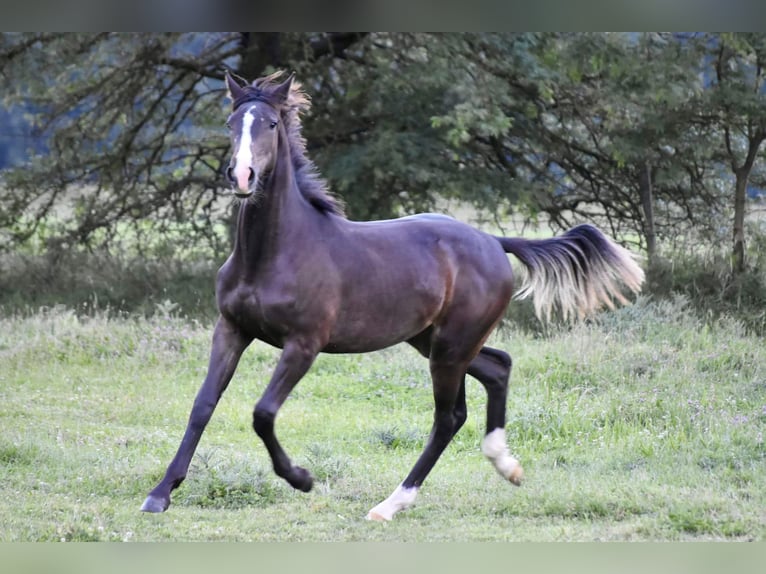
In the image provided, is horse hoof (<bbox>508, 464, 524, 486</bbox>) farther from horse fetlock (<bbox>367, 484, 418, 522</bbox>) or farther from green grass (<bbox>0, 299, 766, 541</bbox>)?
horse fetlock (<bbox>367, 484, 418, 522</bbox>)

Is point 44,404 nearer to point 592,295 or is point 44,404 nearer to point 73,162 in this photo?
point 592,295

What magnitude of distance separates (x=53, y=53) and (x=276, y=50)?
2637 mm

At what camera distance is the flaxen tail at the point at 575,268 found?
19.5 feet

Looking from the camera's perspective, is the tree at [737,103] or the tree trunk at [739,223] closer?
the tree at [737,103]

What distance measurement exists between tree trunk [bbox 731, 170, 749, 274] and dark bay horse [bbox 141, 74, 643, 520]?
233 inches

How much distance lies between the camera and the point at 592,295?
19.7 ft

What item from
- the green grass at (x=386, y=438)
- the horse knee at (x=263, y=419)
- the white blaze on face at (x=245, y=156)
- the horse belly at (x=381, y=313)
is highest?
the white blaze on face at (x=245, y=156)

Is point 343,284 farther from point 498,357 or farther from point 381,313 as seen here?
point 498,357

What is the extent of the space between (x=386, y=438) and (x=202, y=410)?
2213mm

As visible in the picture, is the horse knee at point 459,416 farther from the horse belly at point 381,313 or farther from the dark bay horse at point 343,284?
the horse belly at point 381,313

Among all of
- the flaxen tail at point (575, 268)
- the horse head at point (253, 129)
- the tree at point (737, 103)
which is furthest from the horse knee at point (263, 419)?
the tree at point (737, 103)

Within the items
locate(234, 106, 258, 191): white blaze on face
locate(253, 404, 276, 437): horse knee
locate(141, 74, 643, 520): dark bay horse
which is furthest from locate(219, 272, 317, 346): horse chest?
locate(234, 106, 258, 191): white blaze on face

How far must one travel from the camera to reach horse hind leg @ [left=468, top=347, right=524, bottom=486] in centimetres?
572

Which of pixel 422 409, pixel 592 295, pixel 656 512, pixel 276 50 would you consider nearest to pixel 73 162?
pixel 276 50
